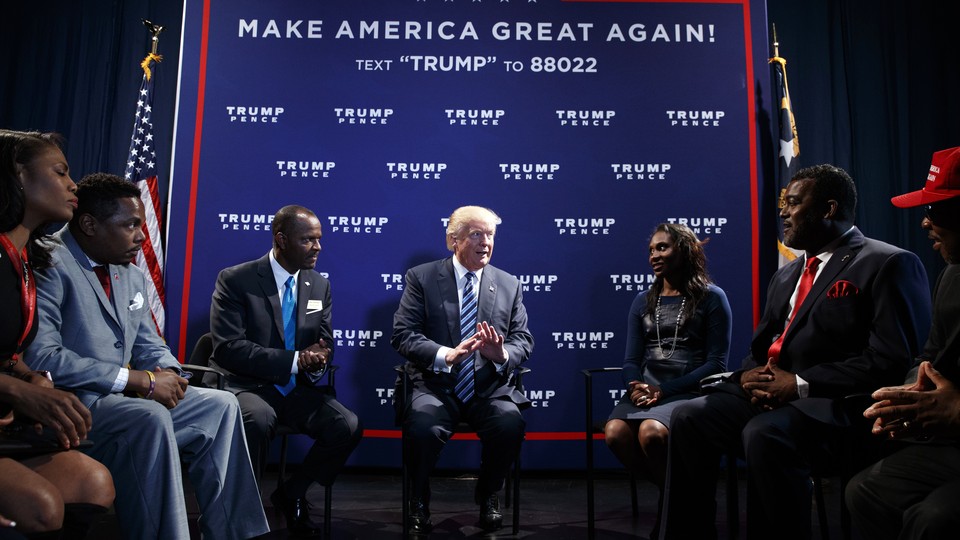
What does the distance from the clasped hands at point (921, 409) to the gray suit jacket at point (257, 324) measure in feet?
8.12

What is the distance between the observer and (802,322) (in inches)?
107

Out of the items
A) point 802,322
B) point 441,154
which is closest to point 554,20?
point 441,154

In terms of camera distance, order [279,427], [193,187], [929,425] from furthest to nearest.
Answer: [193,187] < [279,427] < [929,425]

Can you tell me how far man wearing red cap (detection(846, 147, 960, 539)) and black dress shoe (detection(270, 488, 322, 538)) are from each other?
7.31 feet

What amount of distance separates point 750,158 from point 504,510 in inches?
105

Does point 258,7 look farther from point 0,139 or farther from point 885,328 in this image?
point 885,328

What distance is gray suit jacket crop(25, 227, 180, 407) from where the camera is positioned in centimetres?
236

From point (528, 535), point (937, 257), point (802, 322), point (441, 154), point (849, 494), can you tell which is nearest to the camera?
point (849, 494)

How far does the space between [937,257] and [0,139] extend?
5366 millimetres

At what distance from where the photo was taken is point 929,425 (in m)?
1.94

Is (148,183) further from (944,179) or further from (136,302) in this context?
(944,179)

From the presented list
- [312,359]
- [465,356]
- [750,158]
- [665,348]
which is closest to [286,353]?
[312,359]

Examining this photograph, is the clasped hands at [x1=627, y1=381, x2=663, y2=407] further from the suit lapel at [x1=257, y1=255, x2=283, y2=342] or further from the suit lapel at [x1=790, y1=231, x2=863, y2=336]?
the suit lapel at [x1=257, y1=255, x2=283, y2=342]

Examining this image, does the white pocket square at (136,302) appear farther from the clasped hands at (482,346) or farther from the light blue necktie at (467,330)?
the light blue necktie at (467,330)
